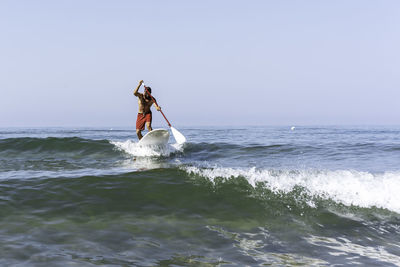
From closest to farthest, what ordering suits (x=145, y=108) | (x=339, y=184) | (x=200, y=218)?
(x=200, y=218) → (x=339, y=184) → (x=145, y=108)

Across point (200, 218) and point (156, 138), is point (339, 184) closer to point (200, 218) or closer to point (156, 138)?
point (200, 218)

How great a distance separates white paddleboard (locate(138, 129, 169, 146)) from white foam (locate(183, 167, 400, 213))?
417cm

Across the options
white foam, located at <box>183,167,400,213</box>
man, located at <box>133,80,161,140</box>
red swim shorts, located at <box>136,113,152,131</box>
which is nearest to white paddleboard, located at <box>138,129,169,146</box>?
man, located at <box>133,80,161,140</box>

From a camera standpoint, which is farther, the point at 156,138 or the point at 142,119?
the point at 142,119

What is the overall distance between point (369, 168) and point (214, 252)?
7930 mm

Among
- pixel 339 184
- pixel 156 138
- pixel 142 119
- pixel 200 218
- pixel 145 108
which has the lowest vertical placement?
pixel 200 218

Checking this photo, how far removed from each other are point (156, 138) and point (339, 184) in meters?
7.44

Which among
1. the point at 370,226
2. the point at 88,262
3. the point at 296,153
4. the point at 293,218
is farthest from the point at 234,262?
the point at 296,153

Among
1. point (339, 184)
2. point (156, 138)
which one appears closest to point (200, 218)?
point (339, 184)

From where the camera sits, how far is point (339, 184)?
7.37 meters

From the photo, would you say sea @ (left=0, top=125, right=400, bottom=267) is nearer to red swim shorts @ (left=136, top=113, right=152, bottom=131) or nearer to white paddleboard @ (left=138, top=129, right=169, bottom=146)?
white paddleboard @ (left=138, top=129, right=169, bottom=146)

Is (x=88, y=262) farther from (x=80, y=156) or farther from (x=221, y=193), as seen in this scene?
(x=80, y=156)

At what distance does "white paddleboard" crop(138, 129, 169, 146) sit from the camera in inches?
491

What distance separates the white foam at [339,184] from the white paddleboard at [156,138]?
4.17m
